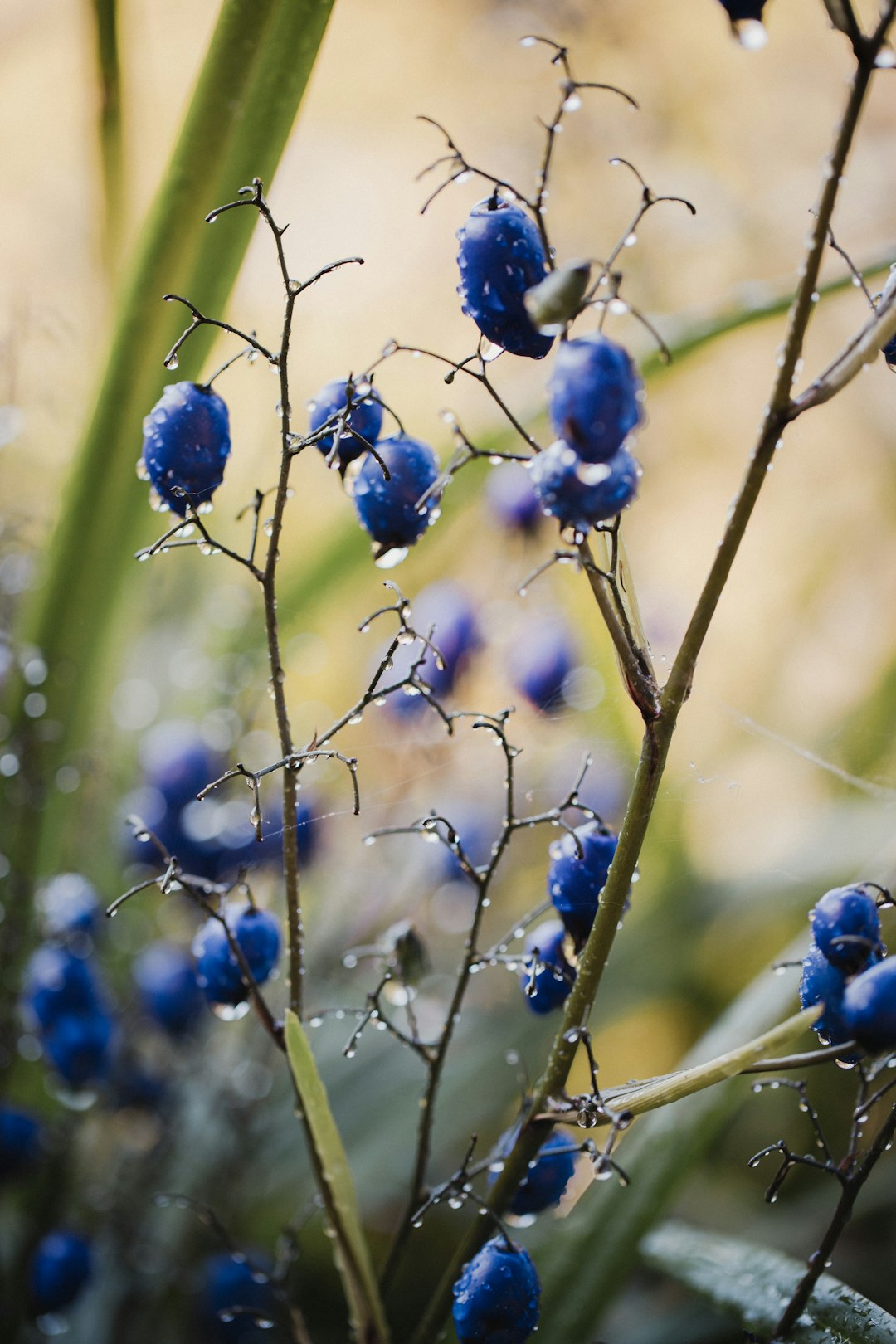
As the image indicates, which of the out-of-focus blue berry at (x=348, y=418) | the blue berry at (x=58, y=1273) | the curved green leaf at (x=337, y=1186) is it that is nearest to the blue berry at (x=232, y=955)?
the curved green leaf at (x=337, y=1186)

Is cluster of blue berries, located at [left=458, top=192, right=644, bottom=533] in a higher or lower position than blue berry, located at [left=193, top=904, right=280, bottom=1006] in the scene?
higher

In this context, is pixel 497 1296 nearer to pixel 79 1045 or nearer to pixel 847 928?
pixel 847 928

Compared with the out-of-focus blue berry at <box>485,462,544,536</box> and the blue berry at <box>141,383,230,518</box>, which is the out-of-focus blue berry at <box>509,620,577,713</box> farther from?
the blue berry at <box>141,383,230,518</box>

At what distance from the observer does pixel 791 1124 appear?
71 centimetres

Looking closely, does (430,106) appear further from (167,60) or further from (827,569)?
(827,569)

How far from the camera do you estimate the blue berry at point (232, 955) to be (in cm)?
32

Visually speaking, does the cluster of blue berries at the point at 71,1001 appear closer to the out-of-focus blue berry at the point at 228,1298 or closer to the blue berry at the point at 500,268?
the out-of-focus blue berry at the point at 228,1298

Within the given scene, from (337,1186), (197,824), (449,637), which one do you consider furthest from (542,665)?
(337,1186)

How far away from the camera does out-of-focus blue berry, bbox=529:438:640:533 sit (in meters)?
0.22

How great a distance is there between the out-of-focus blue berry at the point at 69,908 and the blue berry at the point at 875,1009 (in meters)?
0.36

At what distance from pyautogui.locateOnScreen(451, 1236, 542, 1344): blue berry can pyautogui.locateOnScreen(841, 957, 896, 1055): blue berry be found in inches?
4.6

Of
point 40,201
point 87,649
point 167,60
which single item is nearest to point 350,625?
point 87,649

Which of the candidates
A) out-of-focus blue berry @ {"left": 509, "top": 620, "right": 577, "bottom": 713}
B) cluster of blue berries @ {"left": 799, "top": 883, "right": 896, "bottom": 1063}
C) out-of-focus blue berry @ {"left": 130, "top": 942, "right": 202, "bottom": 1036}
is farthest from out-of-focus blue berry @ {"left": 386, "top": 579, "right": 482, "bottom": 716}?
cluster of blue berries @ {"left": 799, "top": 883, "right": 896, "bottom": 1063}

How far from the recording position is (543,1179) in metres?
0.33
